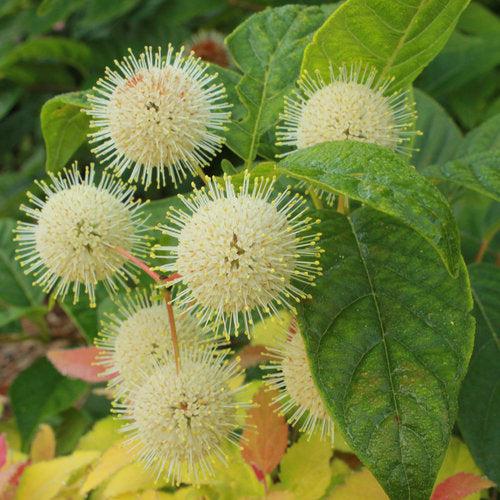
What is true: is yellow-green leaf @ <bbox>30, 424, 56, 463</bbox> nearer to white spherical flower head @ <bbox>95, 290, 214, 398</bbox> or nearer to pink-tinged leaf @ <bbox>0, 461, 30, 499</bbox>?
pink-tinged leaf @ <bbox>0, 461, 30, 499</bbox>

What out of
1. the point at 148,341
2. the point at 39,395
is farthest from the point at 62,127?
the point at 39,395

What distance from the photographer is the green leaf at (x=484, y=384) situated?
1096 mm

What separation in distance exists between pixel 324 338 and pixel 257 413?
0.92 feet

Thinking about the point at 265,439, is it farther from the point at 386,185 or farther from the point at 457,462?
the point at 386,185

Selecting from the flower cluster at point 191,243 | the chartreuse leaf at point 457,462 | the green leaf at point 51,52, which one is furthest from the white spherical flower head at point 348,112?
the green leaf at point 51,52

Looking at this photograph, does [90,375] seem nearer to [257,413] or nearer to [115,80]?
[257,413]

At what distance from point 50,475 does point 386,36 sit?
2.98 ft

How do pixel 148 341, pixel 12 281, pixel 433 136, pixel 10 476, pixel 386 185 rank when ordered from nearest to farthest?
1. pixel 386 185
2. pixel 148 341
3. pixel 10 476
4. pixel 433 136
5. pixel 12 281

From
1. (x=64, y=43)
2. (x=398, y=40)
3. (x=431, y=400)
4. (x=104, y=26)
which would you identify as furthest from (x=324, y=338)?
(x=104, y=26)

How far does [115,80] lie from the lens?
3.47 ft

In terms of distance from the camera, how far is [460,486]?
1021mm

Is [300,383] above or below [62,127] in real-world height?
below

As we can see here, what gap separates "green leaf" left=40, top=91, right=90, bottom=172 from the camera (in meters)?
1.17

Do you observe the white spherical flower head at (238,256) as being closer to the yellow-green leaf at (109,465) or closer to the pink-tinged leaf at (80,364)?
the yellow-green leaf at (109,465)
